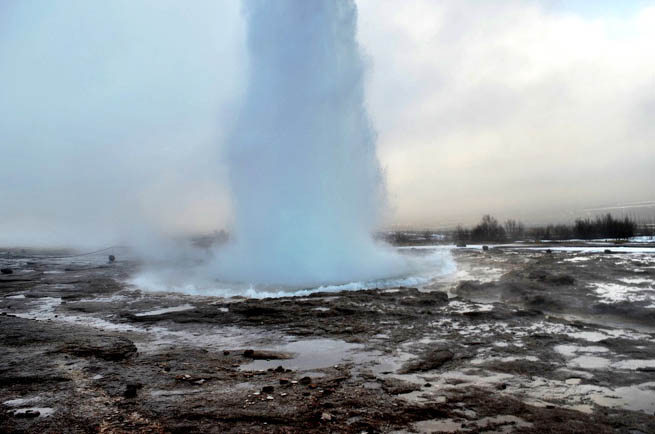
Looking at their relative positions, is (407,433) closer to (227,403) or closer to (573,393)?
(227,403)

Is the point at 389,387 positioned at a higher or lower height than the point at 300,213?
lower

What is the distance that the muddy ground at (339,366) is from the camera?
3.96 meters

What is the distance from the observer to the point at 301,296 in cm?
1200

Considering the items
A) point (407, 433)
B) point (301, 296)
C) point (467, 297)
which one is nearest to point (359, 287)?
point (301, 296)

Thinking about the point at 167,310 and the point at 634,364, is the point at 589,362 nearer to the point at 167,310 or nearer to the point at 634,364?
the point at 634,364

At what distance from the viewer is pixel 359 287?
44.6ft

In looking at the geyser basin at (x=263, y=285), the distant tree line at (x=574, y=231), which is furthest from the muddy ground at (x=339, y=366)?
the distant tree line at (x=574, y=231)

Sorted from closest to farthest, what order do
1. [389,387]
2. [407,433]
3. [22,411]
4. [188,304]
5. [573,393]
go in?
[407,433] < [22,411] < [573,393] < [389,387] < [188,304]

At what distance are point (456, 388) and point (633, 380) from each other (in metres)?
2.20

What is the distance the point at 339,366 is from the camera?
573 centimetres

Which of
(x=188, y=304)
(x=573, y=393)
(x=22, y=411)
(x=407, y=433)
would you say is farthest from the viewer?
(x=188, y=304)

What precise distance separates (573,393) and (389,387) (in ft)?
6.73

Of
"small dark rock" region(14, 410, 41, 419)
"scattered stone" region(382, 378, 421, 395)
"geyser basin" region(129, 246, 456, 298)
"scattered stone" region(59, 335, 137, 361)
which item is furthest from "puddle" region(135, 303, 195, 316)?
"scattered stone" region(382, 378, 421, 395)

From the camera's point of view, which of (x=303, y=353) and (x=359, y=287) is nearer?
(x=303, y=353)
